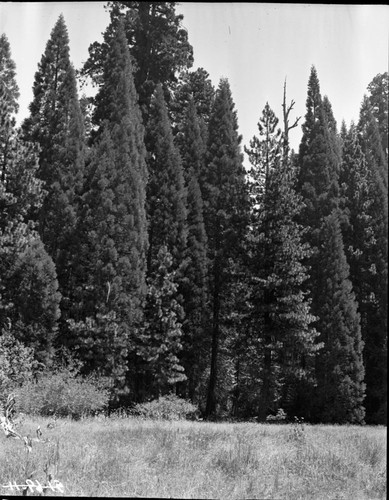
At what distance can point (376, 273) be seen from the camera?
5.32 metres

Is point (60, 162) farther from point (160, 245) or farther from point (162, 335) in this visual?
point (162, 335)

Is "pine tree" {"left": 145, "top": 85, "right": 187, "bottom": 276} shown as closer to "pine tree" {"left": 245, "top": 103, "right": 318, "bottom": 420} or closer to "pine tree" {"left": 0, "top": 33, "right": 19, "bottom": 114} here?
"pine tree" {"left": 245, "top": 103, "right": 318, "bottom": 420}

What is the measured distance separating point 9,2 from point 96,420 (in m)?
6.80

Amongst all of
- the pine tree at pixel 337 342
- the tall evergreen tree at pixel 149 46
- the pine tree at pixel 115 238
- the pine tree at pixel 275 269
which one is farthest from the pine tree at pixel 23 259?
the pine tree at pixel 337 342

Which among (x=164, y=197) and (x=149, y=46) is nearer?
(x=149, y=46)

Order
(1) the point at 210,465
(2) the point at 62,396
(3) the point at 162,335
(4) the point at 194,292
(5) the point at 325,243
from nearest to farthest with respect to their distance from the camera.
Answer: (1) the point at 210,465 → (2) the point at 62,396 → (5) the point at 325,243 → (3) the point at 162,335 → (4) the point at 194,292

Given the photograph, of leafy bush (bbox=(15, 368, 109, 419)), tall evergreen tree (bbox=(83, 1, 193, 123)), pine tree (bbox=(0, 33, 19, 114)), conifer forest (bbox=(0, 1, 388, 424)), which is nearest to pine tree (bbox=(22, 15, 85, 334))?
conifer forest (bbox=(0, 1, 388, 424))

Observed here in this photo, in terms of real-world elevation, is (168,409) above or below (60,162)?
Result: below

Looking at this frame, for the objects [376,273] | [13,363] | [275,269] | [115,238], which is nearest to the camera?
[376,273]

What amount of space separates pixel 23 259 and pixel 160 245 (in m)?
3.60

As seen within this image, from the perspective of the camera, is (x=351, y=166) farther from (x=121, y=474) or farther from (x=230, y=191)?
(x=121, y=474)

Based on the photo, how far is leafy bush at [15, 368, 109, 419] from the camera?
32.2 ft

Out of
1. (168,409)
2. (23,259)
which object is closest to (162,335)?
(168,409)

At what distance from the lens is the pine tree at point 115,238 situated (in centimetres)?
1169
